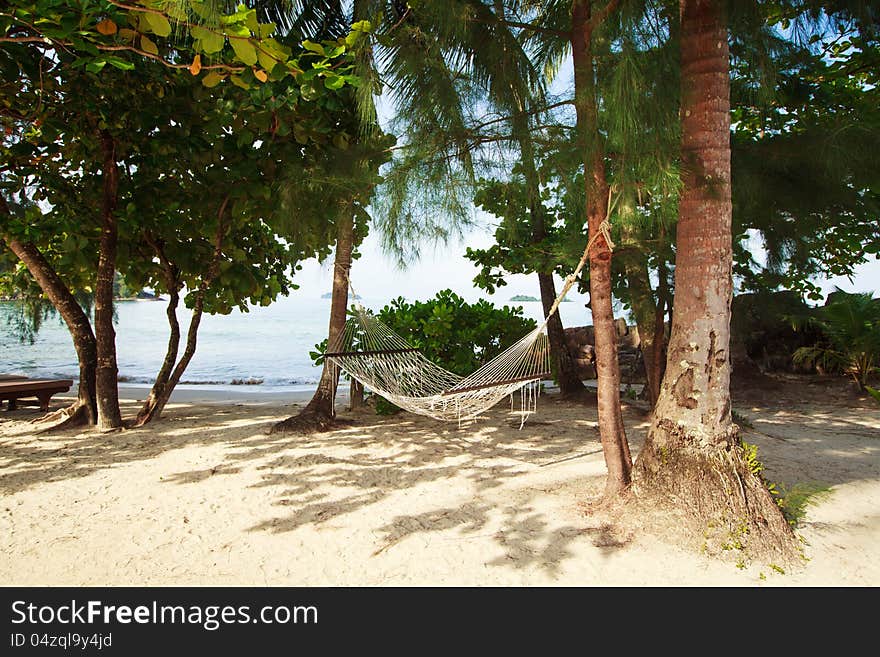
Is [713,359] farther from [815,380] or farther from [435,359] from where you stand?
[815,380]

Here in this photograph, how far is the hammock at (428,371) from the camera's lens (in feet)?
10.5

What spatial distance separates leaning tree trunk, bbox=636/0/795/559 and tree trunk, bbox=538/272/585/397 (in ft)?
11.4

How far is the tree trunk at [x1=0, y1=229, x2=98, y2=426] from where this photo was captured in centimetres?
417

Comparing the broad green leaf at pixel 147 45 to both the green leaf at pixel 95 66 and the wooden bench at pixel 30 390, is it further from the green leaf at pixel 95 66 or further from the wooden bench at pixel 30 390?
the wooden bench at pixel 30 390

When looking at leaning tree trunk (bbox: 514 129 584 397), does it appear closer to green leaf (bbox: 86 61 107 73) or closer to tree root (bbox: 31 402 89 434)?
green leaf (bbox: 86 61 107 73)

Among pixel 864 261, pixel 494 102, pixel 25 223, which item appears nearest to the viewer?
pixel 494 102

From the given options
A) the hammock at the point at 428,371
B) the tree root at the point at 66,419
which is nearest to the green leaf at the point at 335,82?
the hammock at the point at 428,371

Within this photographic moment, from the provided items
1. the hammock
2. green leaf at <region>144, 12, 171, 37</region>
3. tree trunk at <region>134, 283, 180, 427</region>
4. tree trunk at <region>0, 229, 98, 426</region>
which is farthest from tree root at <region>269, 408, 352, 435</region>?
green leaf at <region>144, 12, 171, 37</region>

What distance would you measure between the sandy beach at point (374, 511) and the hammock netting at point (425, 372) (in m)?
0.35

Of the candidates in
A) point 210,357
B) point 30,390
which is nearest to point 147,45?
point 30,390

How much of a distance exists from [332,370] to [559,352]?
263 centimetres
